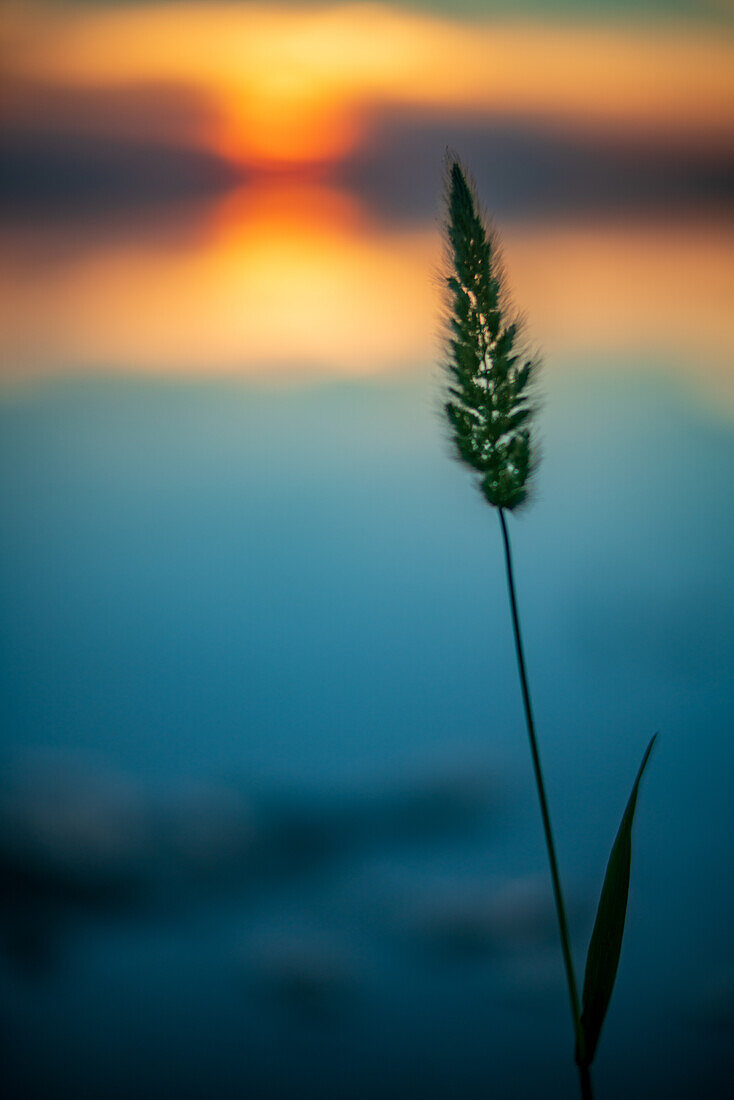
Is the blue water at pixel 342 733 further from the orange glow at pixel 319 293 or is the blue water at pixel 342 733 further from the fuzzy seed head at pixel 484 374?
the fuzzy seed head at pixel 484 374

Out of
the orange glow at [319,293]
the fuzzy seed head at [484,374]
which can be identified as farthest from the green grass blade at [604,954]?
the orange glow at [319,293]

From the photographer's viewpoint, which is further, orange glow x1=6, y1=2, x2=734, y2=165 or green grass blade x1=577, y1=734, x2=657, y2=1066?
orange glow x1=6, y1=2, x2=734, y2=165

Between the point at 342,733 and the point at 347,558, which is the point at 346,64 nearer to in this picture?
→ the point at 347,558

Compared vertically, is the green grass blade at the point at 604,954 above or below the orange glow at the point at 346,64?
below

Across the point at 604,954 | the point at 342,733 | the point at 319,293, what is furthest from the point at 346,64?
the point at 604,954

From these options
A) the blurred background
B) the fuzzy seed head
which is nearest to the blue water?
the blurred background

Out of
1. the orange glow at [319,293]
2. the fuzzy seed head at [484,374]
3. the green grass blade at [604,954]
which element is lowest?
the green grass blade at [604,954]

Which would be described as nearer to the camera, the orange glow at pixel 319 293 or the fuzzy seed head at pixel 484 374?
the fuzzy seed head at pixel 484 374

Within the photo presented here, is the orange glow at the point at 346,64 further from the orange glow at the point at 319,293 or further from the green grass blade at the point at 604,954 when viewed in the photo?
the green grass blade at the point at 604,954

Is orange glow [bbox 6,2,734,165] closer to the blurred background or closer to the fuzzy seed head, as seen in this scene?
the blurred background
